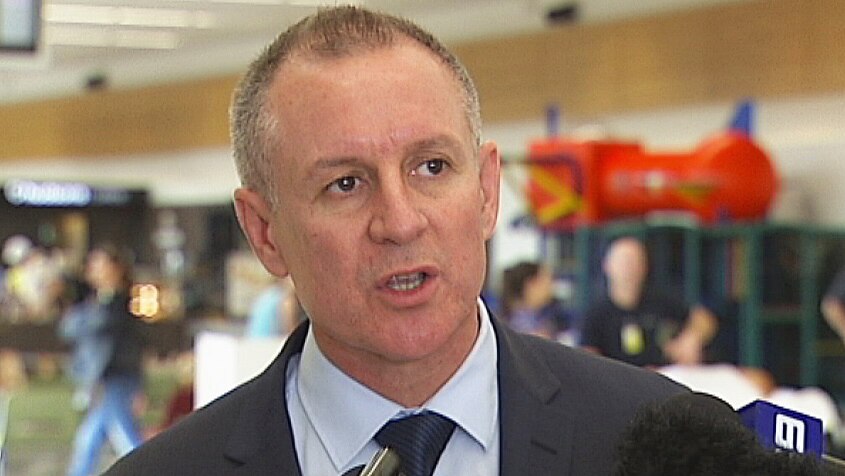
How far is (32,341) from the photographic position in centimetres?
1150

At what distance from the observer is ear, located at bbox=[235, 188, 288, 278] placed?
58.4 inches

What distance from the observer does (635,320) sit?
6582 mm

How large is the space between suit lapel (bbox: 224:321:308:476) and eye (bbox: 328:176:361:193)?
0.88ft

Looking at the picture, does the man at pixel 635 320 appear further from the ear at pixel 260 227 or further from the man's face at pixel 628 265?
the ear at pixel 260 227

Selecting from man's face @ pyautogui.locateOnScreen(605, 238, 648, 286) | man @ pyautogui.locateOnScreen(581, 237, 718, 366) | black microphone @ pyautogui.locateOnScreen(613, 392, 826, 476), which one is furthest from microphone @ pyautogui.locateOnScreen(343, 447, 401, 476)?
man's face @ pyautogui.locateOnScreen(605, 238, 648, 286)

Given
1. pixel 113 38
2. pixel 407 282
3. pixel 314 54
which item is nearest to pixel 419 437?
pixel 407 282

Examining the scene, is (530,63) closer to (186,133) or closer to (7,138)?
(186,133)

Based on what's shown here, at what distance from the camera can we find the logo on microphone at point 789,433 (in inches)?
43.2

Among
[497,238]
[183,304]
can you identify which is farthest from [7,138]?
[497,238]

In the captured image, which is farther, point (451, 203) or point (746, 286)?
point (746, 286)

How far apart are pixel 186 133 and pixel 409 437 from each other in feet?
50.9

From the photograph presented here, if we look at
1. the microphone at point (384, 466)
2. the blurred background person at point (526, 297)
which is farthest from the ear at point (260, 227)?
the blurred background person at point (526, 297)

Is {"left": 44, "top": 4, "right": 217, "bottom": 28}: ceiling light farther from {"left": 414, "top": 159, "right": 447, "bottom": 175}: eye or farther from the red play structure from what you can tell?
{"left": 414, "top": 159, "right": 447, "bottom": 175}: eye

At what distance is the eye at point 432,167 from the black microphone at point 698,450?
34cm
